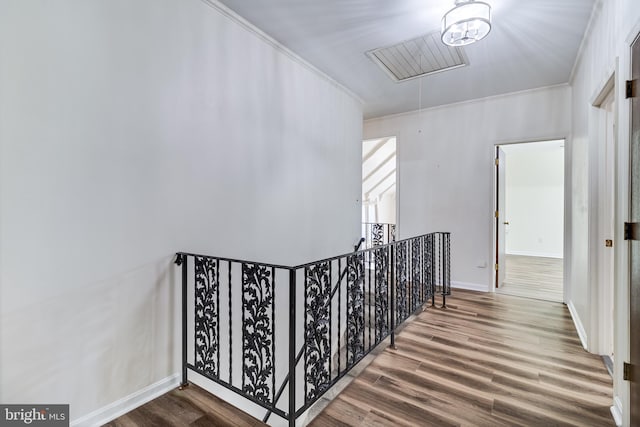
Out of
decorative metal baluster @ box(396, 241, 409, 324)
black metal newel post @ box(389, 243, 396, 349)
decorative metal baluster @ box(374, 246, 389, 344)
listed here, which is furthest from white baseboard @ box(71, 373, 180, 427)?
decorative metal baluster @ box(396, 241, 409, 324)

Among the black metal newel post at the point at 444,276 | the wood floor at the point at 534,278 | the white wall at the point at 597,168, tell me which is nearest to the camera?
the white wall at the point at 597,168

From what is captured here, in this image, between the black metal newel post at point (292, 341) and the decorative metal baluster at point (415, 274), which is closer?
the black metal newel post at point (292, 341)

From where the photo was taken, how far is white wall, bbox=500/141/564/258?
23.1 feet

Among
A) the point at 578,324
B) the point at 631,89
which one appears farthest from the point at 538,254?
the point at 631,89

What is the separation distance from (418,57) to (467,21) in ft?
3.31

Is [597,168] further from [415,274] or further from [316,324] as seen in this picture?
[316,324]

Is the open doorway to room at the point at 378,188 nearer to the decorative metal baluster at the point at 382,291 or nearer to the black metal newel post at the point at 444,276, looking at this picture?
the black metal newel post at the point at 444,276

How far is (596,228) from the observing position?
242cm

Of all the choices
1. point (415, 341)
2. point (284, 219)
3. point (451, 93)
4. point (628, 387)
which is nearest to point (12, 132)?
point (284, 219)

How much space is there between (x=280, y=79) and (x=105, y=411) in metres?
2.83

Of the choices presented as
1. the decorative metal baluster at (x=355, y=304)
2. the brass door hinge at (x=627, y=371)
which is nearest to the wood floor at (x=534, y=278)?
the brass door hinge at (x=627, y=371)

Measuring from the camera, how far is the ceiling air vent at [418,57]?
2870 millimetres

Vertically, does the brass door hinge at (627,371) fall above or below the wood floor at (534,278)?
above

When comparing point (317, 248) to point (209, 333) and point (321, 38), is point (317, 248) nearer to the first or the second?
point (209, 333)
